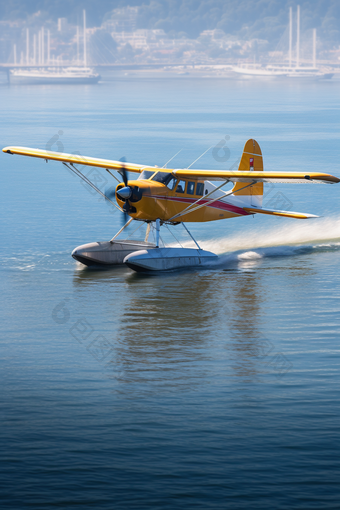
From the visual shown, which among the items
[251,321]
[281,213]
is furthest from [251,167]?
[251,321]

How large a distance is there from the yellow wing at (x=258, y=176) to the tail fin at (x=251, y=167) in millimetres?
2414

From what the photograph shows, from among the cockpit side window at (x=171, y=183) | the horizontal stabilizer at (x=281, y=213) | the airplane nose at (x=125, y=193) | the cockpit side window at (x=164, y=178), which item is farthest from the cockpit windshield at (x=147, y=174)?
the horizontal stabilizer at (x=281, y=213)

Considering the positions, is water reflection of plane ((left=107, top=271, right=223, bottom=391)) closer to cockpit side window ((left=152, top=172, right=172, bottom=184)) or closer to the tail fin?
cockpit side window ((left=152, top=172, right=172, bottom=184))

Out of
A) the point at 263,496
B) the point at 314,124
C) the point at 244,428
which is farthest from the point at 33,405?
the point at 314,124

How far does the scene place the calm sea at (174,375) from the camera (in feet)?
26.6

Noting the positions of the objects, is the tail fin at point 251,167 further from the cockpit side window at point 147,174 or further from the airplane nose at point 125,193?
the airplane nose at point 125,193

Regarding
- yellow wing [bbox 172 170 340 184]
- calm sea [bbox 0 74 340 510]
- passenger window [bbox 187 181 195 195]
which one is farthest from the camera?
passenger window [bbox 187 181 195 195]

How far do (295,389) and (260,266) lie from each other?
28.1 feet

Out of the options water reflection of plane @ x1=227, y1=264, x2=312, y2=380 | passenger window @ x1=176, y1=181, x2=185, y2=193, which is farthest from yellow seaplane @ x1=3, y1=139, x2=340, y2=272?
water reflection of plane @ x1=227, y1=264, x2=312, y2=380

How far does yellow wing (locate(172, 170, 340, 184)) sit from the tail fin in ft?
7.92

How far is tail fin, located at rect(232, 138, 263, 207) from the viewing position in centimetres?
2047

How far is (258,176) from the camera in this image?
56.5 feet

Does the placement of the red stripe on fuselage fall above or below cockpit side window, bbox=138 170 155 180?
below

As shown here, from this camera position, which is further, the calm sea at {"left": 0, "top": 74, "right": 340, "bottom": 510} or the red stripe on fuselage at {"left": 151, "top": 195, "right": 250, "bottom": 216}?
the red stripe on fuselage at {"left": 151, "top": 195, "right": 250, "bottom": 216}
